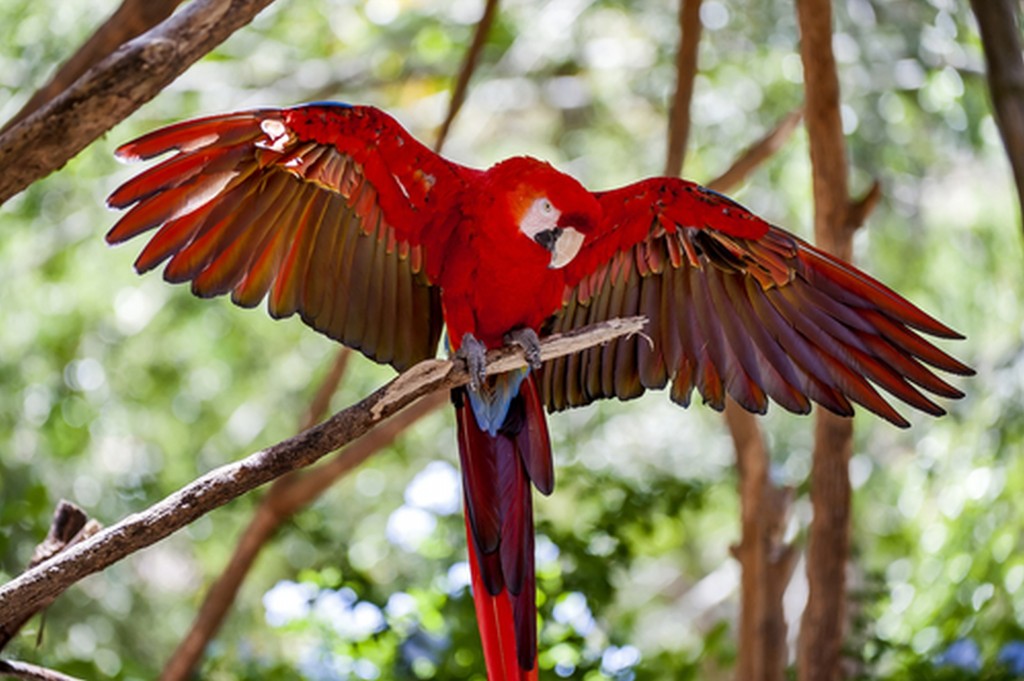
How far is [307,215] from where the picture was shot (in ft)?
5.06

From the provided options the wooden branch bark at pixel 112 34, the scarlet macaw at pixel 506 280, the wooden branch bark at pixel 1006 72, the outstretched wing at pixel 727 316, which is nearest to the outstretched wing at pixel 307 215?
the scarlet macaw at pixel 506 280

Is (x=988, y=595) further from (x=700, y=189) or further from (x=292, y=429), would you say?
(x=292, y=429)

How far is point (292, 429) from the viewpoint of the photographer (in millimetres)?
3359

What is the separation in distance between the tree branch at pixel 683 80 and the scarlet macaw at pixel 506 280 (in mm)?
561

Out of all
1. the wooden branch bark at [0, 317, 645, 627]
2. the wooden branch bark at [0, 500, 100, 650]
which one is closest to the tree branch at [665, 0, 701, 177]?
the wooden branch bark at [0, 317, 645, 627]

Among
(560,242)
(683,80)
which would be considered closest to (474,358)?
(560,242)

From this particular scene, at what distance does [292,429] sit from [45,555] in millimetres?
2001

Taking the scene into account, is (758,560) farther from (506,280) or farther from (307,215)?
(307,215)

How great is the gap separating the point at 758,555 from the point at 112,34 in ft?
4.41

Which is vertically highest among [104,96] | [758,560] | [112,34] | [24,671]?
[112,34]

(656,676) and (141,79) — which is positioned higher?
(141,79)

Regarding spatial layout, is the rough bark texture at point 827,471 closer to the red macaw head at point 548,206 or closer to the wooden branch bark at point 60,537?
the red macaw head at point 548,206

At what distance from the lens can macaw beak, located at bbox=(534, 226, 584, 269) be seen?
144 cm

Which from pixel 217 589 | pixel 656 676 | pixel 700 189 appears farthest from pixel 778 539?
pixel 217 589
